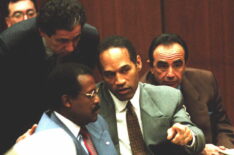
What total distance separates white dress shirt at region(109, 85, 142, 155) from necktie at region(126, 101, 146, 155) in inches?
0.8

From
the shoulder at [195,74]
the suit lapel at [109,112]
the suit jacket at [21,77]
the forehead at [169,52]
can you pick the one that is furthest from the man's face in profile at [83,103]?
the shoulder at [195,74]

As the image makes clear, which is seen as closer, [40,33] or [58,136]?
[58,136]

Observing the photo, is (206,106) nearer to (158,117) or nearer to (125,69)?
(158,117)

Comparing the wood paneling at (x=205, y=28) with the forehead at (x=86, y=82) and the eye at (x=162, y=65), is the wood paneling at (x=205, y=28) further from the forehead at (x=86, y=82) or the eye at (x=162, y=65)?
the forehead at (x=86, y=82)

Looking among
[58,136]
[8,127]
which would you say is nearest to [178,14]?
[8,127]

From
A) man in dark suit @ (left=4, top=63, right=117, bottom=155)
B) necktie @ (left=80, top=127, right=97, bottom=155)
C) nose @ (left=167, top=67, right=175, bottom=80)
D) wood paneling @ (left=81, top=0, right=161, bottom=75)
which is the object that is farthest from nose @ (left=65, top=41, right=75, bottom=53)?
wood paneling @ (left=81, top=0, right=161, bottom=75)

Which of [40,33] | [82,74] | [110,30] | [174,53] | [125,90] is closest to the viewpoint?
[82,74]

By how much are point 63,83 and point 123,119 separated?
1.40 feet

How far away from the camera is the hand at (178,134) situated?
1.87m

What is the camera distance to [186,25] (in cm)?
321

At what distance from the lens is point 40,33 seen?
2.32 m

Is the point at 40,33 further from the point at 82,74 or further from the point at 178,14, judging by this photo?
the point at 178,14

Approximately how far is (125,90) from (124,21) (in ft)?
3.37

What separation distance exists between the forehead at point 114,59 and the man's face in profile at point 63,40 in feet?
0.49
